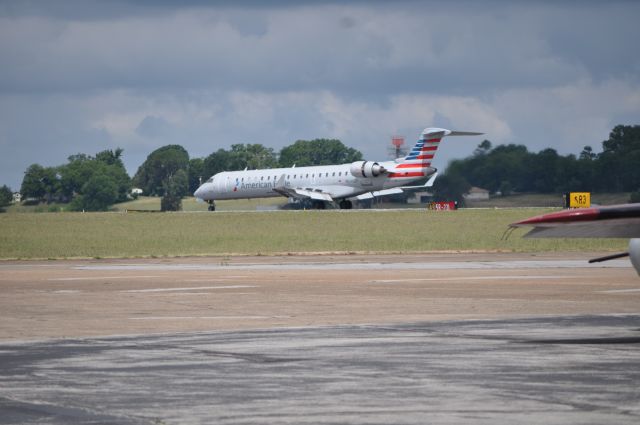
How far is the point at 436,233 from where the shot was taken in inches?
2598

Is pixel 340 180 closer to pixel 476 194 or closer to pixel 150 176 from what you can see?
pixel 476 194

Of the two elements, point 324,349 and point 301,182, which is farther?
point 301,182

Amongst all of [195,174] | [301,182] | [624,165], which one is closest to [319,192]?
[301,182]

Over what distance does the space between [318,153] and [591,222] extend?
174 meters

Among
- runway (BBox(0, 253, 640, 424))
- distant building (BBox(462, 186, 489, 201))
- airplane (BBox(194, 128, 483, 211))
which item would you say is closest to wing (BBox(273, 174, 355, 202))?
airplane (BBox(194, 128, 483, 211))

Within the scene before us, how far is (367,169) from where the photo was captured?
3533 inches

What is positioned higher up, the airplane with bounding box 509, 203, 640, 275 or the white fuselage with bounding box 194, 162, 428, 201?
the white fuselage with bounding box 194, 162, 428, 201

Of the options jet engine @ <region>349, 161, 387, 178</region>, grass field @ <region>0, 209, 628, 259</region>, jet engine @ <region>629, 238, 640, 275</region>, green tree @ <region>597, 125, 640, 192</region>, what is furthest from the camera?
jet engine @ <region>349, 161, 387, 178</region>

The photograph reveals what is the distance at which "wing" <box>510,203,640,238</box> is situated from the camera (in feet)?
65.2

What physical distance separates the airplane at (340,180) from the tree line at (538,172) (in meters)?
2.05

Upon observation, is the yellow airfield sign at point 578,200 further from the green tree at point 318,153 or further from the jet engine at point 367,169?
the green tree at point 318,153

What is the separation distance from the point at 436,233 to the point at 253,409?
53466mm

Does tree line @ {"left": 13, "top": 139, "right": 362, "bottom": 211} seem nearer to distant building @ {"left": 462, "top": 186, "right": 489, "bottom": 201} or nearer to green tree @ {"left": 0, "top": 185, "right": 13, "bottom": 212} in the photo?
green tree @ {"left": 0, "top": 185, "right": 13, "bottom": 212}

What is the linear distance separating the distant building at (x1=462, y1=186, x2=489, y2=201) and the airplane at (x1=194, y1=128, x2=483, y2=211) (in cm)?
307
